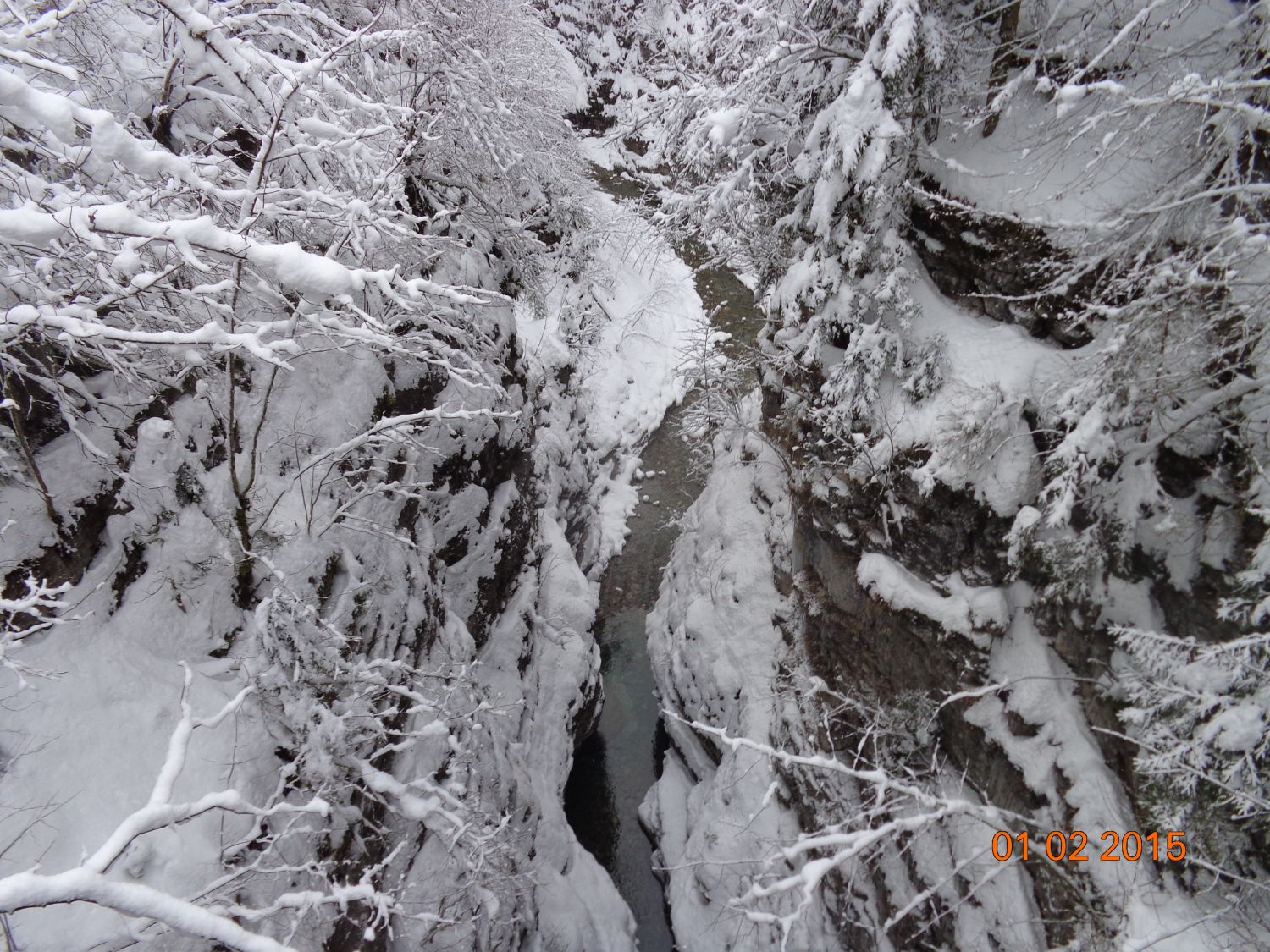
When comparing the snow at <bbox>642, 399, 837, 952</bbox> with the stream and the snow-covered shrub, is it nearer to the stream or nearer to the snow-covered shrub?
the stream

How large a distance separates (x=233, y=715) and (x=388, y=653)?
150 cm

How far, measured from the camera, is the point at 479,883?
571cm

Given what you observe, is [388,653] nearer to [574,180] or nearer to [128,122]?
[128,122]

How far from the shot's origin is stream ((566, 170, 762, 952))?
998 centimetres

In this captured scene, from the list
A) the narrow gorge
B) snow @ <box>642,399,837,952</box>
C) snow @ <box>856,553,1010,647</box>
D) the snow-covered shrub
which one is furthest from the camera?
snow @ <box>642,399,837,952</box>
